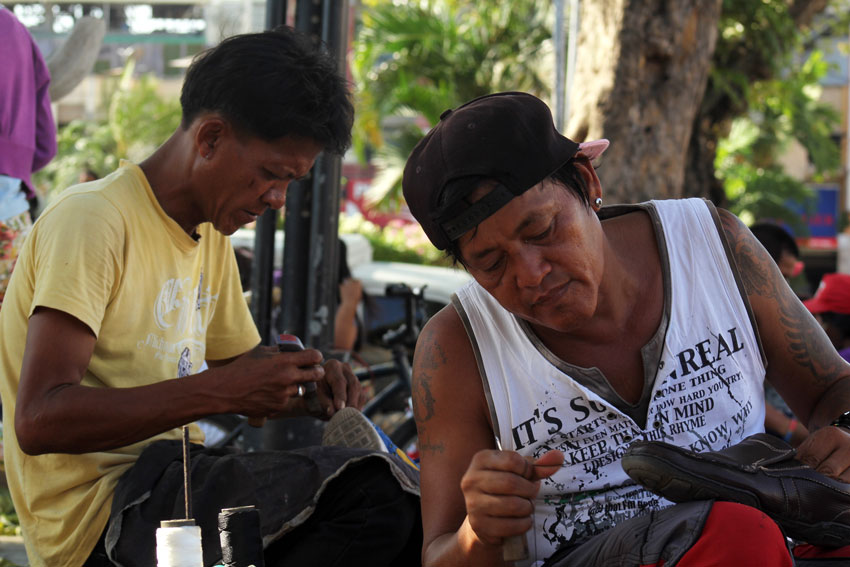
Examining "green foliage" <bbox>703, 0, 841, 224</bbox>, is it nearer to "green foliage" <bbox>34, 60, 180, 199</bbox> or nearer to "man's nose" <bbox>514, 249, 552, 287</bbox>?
"man's nose" <bbox>514, 249, 552, 287</bbox>

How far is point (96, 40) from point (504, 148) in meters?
3.19

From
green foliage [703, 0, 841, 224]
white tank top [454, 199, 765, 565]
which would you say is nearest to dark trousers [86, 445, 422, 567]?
white tank top [454, 199, 765, 565]

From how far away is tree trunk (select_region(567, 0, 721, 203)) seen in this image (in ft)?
19.5

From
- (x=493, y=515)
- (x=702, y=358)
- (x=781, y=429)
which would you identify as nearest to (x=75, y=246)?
(x=493, y=515)

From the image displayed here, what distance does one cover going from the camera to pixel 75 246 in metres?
2.36

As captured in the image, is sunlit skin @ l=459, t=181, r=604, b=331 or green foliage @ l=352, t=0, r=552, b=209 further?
green foliage @ l=352, t=0, r=552, b=209

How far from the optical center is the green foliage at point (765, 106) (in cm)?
833

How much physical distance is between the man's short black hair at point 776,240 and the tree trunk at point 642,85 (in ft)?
2.13

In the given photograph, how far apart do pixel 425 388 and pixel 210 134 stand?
0.99 meters

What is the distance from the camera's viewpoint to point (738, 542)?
1.57 meters

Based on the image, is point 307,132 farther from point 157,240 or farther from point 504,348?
point 504,348

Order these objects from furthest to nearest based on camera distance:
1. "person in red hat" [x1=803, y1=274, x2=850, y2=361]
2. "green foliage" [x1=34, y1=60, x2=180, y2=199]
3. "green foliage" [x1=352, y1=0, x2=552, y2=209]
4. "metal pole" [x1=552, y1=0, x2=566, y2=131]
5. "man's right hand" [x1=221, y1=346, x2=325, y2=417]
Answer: "green foliage" [x1=34, y1=60, x2=180, y2=199]
"green foliage" [x1=352, y1=0, x2=552, y2=209]
"metal pole" [x1=552, y1=0, x2=566, y2=131]
"person in red hat" [x1=803, y1=274, x2=850, y2=361]
"man's right hand" [x1=221, y1=346, x2=325, y2=417]

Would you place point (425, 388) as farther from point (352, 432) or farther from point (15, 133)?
point (15, 133)

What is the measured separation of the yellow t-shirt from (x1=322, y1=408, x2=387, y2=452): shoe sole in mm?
454
